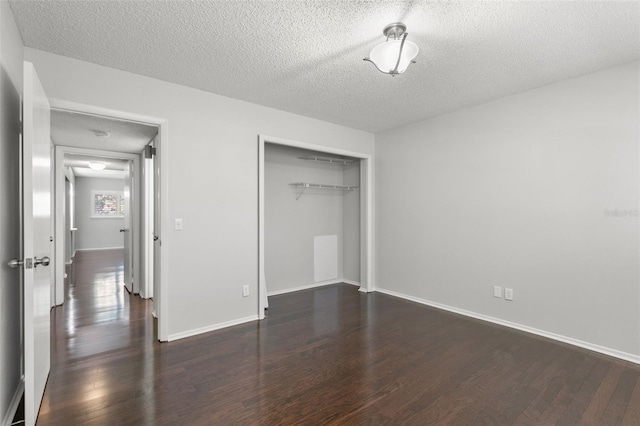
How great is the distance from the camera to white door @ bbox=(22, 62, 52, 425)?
1.69 m

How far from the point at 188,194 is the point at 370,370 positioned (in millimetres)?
2344

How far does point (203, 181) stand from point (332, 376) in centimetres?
223

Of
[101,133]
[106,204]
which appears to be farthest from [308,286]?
[106,204]

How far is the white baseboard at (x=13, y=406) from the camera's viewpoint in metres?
1.78

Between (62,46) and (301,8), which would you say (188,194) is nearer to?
(62,46)

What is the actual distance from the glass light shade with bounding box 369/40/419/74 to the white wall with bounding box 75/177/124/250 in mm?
10984

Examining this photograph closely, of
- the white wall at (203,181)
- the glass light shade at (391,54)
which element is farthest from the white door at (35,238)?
the glass light shade at (391,54)

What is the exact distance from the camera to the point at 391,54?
210 centimetres

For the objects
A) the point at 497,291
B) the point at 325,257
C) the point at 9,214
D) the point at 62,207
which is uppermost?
the point at 62,207

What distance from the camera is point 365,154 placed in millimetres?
4820

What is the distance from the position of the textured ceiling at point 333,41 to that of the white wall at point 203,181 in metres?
0.18

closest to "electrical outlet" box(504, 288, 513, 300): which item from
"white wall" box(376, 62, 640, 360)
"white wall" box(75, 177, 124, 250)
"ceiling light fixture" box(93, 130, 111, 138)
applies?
"white wall" box(376, 62, 640, 360)

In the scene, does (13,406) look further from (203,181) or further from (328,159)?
(328,159)

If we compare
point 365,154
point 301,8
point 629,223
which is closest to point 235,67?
point 301,8
